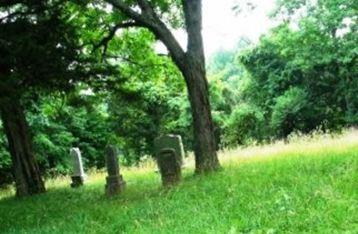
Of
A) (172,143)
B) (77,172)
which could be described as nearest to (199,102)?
(172,143)

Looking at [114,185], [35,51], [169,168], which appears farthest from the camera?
[114,185]

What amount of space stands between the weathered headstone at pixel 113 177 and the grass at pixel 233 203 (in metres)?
0.33

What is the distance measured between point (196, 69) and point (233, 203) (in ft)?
20.2

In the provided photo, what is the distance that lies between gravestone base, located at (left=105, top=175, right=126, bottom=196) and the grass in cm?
29

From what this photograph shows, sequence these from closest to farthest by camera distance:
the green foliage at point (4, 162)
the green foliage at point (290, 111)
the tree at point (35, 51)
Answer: the tree at point (35, 51)
the green foliage at point (4, 162)
the green foliage at point (290, 111)

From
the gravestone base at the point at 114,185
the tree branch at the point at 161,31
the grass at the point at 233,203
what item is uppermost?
the tree branch at the point at 161,31

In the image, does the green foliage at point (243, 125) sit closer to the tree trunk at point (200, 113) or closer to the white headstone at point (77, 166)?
the white headstone at point (77, 166)

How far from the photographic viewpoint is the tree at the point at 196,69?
1495 cm

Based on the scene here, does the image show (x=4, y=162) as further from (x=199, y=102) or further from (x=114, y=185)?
(x=199, y=102)

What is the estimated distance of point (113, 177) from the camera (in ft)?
49.3

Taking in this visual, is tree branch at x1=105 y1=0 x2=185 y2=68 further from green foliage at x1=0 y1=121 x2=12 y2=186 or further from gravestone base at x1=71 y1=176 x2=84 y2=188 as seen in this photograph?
green foliage at x1=0 y1=121 x2=12 y2=186

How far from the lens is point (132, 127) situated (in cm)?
4075

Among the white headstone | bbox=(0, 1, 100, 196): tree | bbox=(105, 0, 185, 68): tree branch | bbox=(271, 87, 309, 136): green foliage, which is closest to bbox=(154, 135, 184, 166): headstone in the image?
bbox=(105, 0, 185, 68): tree branch

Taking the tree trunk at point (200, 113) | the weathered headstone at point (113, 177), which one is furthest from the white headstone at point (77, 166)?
the tree trunk at point (200, 113)
